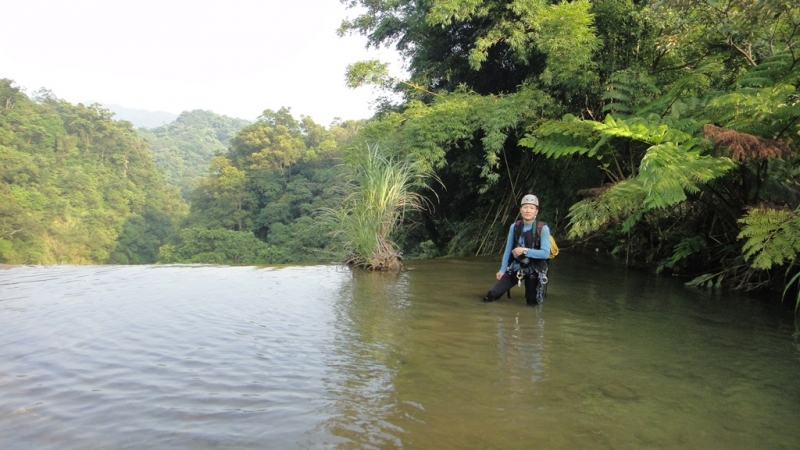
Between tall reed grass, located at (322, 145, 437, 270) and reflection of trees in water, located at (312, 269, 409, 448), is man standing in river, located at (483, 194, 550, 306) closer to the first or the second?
reflection of trees in water, located at (312, 269, 409, 448)

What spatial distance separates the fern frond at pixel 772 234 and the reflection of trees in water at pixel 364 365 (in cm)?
369

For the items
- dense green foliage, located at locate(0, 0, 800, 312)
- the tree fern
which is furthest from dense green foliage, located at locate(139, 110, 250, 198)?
the tree fern

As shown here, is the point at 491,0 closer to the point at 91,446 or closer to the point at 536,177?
the point at 536,177

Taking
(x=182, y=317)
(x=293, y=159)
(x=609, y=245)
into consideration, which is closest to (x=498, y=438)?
(x=182, y=317)

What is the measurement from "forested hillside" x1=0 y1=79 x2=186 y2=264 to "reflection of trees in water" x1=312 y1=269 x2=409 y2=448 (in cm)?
3865

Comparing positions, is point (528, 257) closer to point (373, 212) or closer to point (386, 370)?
point (386, 370)

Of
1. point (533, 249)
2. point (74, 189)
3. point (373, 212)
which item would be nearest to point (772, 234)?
point (533, 249)

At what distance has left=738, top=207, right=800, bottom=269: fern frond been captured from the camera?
5531 mm

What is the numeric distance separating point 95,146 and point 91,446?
220ft

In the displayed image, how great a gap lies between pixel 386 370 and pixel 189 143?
122 metres

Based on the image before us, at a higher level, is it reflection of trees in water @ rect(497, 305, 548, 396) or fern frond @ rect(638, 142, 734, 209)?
fern frond @ rect(638, 142, 734, 209)

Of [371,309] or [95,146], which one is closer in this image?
[371,309]

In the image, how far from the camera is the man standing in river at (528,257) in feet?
20.4

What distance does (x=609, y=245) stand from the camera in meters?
11.8
